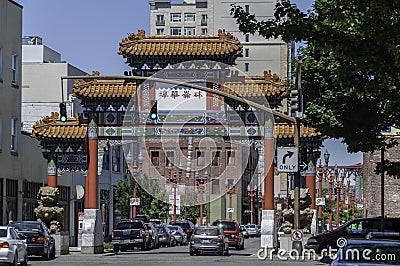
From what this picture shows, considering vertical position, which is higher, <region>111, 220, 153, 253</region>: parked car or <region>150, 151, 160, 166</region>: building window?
<region>150, 151, 160, 166</region>: building window

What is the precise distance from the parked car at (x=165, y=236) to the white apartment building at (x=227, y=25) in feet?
246

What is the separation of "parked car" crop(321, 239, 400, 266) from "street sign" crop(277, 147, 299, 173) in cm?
1379

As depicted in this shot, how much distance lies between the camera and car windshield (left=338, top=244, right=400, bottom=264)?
18.5m

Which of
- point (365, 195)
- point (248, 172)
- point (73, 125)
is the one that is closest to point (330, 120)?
point (73, 125)

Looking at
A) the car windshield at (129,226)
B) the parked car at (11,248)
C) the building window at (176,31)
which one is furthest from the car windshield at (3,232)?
the building window at (176,31)

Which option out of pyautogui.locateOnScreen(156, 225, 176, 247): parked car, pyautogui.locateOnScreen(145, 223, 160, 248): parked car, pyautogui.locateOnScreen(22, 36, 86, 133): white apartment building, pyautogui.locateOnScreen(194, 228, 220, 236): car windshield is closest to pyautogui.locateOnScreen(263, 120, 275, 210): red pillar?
pyautogui.locateOnScreen(194, 228, 220, 236): car windshield

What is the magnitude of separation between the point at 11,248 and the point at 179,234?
37.0 metres

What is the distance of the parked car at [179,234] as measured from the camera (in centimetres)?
6553

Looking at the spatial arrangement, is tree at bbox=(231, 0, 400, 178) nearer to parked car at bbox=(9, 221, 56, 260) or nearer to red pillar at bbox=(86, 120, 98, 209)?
parked car at bbox=(9, 221, 56, 260)

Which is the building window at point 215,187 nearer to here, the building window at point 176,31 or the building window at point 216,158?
the building window at point 216,158

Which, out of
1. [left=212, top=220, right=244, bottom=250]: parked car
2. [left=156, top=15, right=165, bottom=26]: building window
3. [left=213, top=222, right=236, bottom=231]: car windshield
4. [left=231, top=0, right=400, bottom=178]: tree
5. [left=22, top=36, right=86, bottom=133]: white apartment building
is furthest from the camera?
[left=156, top=15, right=165, bottom=26]: building window

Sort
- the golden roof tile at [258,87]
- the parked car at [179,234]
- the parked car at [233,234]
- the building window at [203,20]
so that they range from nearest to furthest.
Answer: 1. the golden roof tile at [258,87]
2. the parked car at [233,234]
3. the parked car at [179,234]
4. the building window at [203,20]

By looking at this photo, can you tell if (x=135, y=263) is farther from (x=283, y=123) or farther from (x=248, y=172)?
(x=248, y=172)

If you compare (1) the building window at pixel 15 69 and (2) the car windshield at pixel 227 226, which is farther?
(2) the car windshield at pixel 227 226
